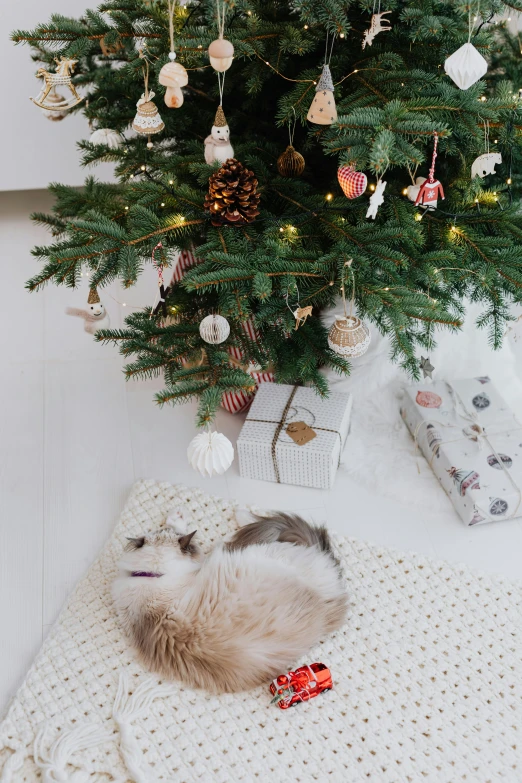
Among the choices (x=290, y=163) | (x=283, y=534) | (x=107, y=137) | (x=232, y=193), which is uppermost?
(x=107, y=137)

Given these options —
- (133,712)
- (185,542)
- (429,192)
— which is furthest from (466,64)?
(133,712)

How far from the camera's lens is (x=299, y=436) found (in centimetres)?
160

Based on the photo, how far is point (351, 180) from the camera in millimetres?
1164

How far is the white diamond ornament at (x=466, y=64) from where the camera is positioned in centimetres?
107

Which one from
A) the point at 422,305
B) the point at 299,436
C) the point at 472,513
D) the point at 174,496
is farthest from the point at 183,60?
the point at 472,513

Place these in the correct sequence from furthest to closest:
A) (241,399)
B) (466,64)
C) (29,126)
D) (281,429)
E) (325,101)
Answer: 1. (29,126)
2. (241,399)
3. (281,429)
4. (325,101)
5. (466,64)

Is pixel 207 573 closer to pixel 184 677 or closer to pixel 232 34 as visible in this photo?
pixel 184 677

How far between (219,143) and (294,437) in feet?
2.24

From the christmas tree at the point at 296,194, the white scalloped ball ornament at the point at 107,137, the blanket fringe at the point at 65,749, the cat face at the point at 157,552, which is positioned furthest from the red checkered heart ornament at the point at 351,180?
the blanket fringe at the point at 65,749

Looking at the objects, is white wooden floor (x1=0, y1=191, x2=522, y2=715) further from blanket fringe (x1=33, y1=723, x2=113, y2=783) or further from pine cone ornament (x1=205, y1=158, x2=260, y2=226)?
pine cone ornament (x1=205, y1=158, x2=260, y2=226)

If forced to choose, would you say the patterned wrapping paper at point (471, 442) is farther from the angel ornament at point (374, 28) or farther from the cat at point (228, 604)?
the angel ornament at point (374, 28)

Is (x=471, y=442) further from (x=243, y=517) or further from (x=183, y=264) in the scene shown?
(x=183, y=264)

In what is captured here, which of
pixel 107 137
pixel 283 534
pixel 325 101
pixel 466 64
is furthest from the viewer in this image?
pixel 107 137

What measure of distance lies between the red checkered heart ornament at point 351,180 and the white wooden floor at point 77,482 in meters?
0.76
